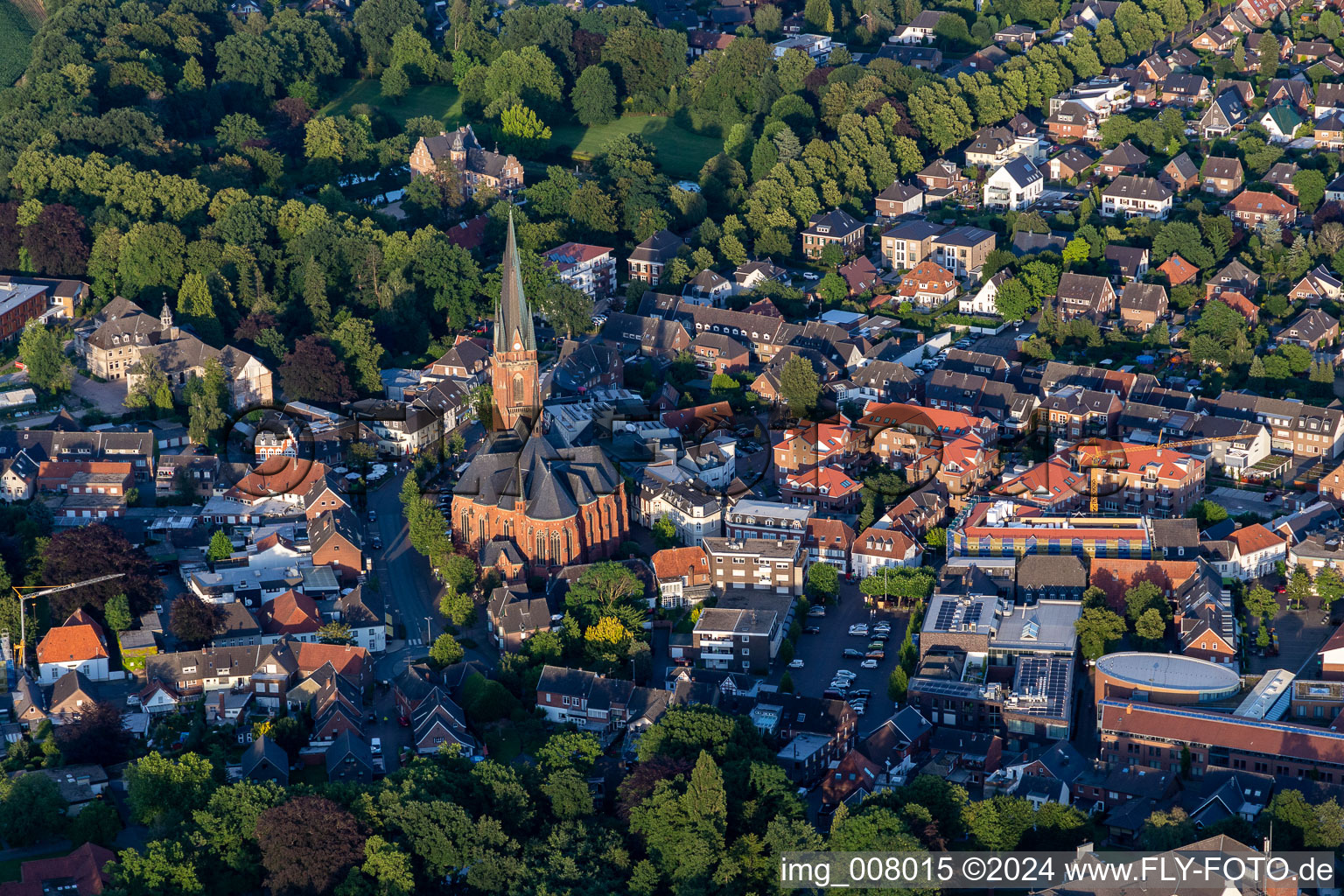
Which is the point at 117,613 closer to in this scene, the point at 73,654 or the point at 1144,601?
the point at 73,654

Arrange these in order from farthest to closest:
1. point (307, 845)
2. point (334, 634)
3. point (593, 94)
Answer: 1. point (593, 94)
2. point (334, 634)
3. point (307, 845)

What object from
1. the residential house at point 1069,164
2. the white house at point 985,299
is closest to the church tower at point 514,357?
the white house at point 985,299

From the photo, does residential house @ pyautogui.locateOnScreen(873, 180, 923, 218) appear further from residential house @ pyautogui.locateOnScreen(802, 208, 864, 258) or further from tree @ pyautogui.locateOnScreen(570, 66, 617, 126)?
tree @ pyautogui.locateOnScreen(570, 66, 617, 126)

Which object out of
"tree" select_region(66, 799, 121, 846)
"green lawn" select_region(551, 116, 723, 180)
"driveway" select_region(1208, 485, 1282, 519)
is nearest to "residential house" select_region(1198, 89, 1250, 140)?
"green lawn" select_region(551, 116, 723, 180)

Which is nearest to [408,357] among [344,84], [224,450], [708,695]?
[224,450]

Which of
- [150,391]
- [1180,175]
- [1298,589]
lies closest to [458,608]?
[150,391]

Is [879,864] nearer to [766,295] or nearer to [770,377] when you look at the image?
[770,377]
